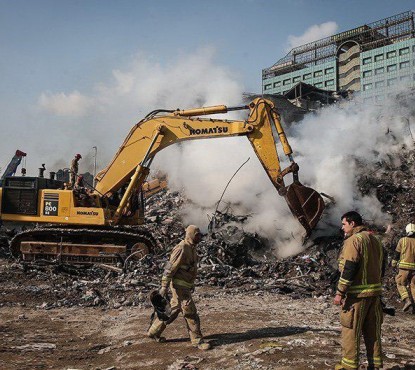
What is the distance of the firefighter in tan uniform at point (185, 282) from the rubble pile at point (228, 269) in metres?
2.85

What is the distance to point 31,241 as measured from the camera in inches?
462

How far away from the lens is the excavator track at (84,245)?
11383 mm

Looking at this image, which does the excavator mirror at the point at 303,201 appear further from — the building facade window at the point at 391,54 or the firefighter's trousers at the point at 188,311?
the building facade window at the point at 391,54

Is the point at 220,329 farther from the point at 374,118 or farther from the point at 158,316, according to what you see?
the point at 374,118

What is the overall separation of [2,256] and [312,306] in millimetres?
9749

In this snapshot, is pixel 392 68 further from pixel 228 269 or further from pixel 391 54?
pixel 228 269

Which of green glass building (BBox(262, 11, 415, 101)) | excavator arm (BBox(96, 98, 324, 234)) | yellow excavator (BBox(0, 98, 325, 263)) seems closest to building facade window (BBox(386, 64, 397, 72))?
green glass building (BBox(262, 11, 415, 101))

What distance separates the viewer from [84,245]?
37.7 feet

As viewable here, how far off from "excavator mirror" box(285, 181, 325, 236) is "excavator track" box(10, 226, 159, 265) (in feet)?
13.1

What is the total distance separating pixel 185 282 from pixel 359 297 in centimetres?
212

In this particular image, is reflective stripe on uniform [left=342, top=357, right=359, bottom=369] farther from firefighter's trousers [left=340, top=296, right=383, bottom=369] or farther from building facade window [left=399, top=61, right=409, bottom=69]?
building facade window [left=399, top=61, right=409, bottom=69]

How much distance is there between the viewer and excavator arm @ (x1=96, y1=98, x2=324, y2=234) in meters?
9.91

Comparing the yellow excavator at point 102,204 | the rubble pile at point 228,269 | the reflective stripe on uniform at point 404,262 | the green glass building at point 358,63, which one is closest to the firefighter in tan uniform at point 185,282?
the rubble pile at point 228,269

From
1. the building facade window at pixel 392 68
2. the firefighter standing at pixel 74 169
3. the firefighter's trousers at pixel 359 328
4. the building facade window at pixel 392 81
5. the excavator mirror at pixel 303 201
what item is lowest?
the firefighter's trousers at pixel 359 328
